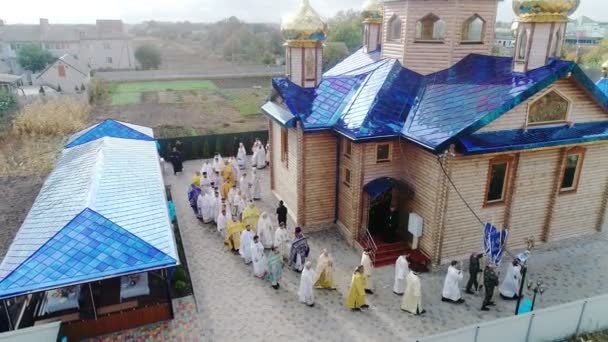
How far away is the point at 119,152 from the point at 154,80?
4979cm

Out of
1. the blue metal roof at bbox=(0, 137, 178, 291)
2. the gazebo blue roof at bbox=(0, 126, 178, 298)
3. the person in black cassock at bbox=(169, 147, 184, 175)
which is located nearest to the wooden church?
the blue metal roof at bbox=(0, 137, 178, 291)

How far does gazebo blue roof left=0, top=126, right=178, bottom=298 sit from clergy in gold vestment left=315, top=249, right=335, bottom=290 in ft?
13.1

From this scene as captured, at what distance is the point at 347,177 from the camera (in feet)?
48.0

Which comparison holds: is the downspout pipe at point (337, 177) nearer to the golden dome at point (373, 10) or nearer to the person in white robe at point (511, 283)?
the person in white robe at point (511, 283)

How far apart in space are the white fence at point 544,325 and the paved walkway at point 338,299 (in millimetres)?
1352

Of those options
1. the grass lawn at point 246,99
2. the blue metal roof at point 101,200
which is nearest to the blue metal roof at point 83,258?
the blue metal roof at point 101,200

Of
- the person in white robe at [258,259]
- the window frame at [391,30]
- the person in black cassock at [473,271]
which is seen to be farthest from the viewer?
the window frame at [391,30]

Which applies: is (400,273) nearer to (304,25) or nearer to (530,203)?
(530,203)

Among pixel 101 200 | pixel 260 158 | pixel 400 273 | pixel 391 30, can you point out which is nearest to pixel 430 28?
pixel 391 30

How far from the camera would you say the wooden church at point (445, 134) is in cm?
1213

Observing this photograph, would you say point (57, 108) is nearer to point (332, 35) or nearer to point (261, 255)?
point (261, 255)

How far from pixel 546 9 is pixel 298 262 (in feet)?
33.0

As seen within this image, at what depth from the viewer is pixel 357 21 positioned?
77.4 meters

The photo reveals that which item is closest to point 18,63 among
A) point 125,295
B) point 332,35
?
point 332,35
